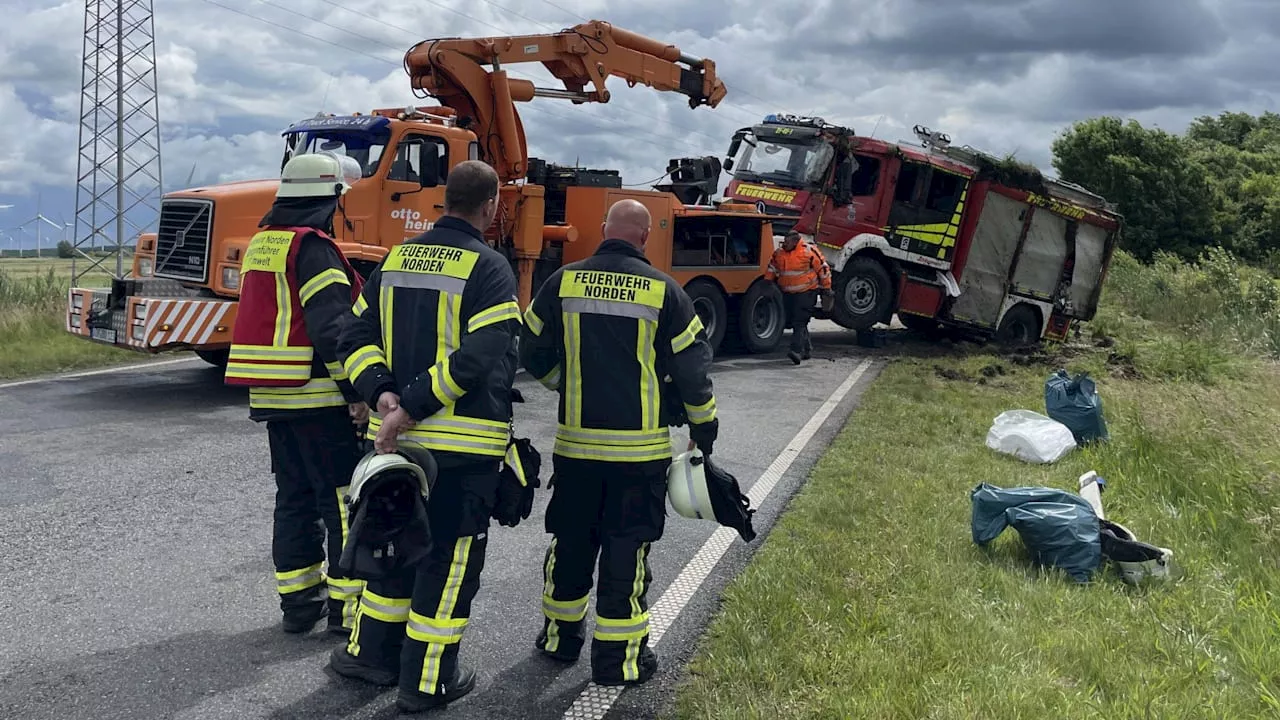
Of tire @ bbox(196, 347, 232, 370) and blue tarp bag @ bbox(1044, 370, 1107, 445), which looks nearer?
blue tarp bag @ bbox(1044, 370, 1107, 445)

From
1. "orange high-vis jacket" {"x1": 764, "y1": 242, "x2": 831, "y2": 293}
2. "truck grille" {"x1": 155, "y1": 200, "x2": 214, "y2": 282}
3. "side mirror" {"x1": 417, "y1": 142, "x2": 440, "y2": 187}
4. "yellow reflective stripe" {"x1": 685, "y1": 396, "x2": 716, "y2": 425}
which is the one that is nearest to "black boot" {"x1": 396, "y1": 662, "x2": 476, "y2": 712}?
"yellow reflective stripe" {"x1": 685, "y1": 396, "x2": 716, "y2": 425}

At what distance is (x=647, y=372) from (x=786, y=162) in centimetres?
1182

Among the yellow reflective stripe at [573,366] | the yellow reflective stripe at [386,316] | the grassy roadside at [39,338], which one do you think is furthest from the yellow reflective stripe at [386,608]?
the grassy roadside at [39,338]

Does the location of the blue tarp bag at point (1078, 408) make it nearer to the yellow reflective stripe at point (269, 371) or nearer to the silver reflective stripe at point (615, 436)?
the silver reflective stripe at point (615, 436)

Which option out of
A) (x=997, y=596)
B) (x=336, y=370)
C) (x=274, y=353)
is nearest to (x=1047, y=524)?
(x=997, y=596)

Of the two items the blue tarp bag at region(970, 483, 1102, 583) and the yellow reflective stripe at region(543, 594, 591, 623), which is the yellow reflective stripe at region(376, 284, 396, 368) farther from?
the blue tarp bag at region(970, 483, 1102, 583)

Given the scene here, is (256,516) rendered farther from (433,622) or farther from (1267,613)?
(1267,613)

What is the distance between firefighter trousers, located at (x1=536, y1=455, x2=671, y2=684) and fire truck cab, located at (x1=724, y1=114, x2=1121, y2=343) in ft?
35.0

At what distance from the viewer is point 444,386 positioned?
10.7 ft

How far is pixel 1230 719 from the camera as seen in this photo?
A: 3.39 metres

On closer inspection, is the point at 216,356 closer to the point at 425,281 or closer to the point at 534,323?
the point at 534,323

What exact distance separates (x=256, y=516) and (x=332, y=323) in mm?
Answer: 2301

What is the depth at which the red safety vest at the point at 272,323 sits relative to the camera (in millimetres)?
3889

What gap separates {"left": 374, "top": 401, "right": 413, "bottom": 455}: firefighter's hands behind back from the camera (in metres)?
3.30
